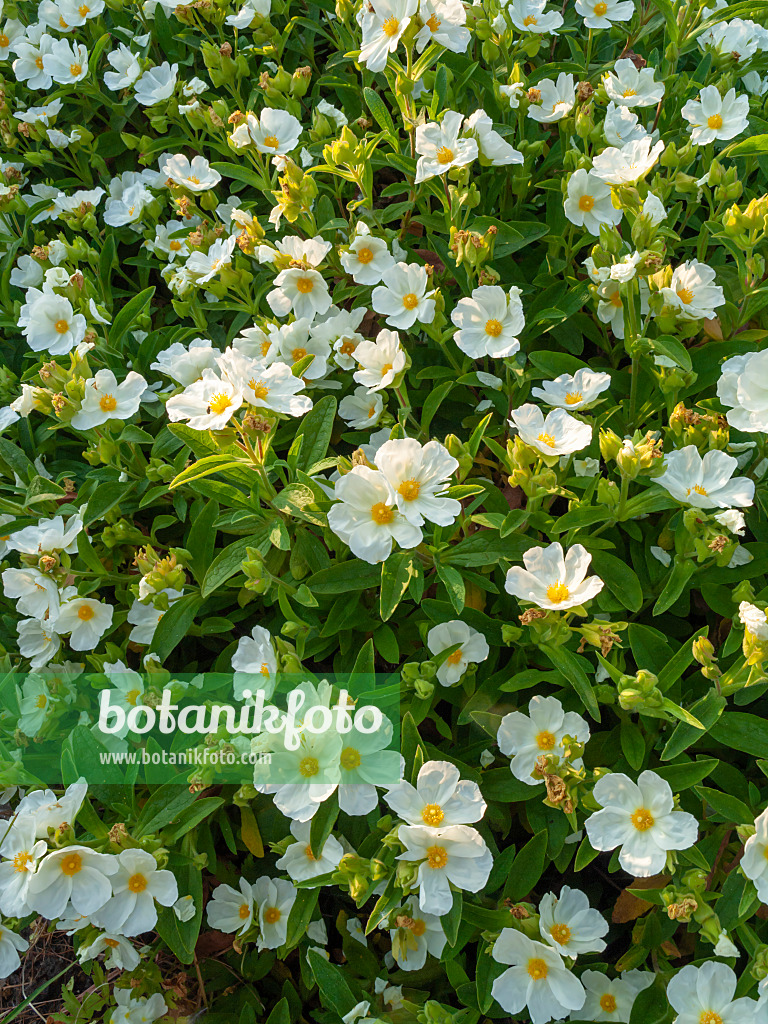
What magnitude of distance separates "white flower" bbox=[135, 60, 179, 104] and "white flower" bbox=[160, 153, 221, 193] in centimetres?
41

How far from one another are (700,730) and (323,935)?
115 centimetres

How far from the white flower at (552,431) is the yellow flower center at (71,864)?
1.44 m

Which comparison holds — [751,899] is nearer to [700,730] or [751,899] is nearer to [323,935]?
[700,730]

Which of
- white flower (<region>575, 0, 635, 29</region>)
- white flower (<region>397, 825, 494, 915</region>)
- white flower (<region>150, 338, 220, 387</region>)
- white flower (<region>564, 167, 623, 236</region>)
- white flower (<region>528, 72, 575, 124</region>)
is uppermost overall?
white flower (<region>575, 0, 635, 29</region>)

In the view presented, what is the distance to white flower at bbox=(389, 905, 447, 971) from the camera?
6.82ft

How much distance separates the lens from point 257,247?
263cm


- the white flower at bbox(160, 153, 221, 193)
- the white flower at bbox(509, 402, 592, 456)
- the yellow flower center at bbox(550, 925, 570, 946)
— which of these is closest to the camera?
the yellow flower center at bbox(550, 925, 570, 946)

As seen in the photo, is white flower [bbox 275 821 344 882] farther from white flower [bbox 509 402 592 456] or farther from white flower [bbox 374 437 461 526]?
white flower [bbox 509 402 592 456]

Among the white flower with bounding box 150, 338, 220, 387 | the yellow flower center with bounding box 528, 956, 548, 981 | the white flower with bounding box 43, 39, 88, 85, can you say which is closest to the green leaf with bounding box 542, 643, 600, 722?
the yellow flower center with bounding box 528, 956, 548, 981

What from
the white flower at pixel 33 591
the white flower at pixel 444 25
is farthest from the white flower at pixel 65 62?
the white flower at pixel 33 591

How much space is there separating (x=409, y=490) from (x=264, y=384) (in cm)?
49

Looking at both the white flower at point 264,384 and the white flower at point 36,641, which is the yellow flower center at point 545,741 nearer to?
the white flower at point 264,384

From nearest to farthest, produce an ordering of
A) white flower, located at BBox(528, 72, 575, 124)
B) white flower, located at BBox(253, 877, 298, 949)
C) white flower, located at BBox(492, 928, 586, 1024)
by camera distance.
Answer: white flower, located at BBox(492, 928, 586, 1024)
white flower, located at BBox(253, 877, 298, 949)
white flower, located at BBox(528, 72, 575, 124)

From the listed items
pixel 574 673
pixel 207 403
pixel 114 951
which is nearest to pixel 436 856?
pixel 574 673
